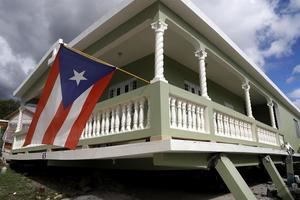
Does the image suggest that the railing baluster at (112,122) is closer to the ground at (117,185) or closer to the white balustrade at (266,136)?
the ground at (117,185)

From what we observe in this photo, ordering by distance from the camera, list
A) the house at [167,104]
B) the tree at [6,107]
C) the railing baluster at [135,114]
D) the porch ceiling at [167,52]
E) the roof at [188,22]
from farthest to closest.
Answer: the tree at [6,107] < the porch ceiling at [167,52] < the roof at [188,22] < the railing baluster at [135,114] < the house at [167,104]

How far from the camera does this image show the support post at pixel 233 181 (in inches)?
182

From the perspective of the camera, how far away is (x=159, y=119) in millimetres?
4320

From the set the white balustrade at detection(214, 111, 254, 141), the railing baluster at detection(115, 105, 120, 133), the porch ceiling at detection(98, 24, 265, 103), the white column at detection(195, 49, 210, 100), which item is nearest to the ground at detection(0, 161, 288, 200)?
the white balustrade at detection(214, 111, 254, 141)

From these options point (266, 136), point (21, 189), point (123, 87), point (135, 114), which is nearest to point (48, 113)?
point (135, 114)

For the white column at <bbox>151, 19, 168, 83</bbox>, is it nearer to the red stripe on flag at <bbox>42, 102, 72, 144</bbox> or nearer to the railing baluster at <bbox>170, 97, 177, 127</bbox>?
the railing baluster at <bbox>170, 97, 177, 127</bbox>

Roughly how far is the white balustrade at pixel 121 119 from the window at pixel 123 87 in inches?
115

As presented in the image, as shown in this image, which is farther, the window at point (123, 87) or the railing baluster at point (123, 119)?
the window at point (123, 87)

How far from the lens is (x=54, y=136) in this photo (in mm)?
4500

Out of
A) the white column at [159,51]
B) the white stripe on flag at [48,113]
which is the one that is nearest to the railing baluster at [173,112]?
the white column at [159,51]

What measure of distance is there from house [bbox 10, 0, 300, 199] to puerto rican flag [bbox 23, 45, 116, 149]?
36.8 inches

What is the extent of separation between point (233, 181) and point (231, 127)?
7.91 ft

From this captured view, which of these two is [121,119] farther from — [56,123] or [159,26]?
[159,26]

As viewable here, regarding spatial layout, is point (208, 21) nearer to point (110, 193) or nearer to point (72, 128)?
point (72, 128)
